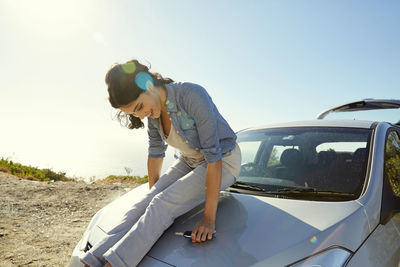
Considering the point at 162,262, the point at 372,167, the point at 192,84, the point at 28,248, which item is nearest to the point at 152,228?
the point at 162,262

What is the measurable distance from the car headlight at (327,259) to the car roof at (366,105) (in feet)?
8.37

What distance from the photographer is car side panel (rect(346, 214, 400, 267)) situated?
4.09ft

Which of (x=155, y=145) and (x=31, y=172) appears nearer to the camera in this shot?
(x=155, y=145)

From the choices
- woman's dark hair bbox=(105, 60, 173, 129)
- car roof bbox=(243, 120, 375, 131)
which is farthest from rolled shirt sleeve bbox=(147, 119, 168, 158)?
car roof bbox=(243, 120, 375, 131)

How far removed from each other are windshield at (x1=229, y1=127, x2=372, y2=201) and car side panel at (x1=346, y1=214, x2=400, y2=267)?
23cm

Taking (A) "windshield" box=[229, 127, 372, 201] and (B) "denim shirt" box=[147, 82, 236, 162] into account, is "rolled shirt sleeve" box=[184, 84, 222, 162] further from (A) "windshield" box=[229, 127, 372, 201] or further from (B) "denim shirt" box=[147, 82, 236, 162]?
(A) "windshield" box=[229, 127, 372, 201]

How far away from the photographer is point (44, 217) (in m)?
4.21

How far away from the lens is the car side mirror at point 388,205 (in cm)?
153

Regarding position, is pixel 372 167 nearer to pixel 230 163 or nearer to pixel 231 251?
pixel 230 163

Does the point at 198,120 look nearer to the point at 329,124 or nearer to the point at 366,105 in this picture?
the point at 329,124

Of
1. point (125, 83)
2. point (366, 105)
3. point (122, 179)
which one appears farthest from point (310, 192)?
point (122, 179)

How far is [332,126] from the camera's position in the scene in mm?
2242

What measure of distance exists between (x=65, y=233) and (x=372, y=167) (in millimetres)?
3626

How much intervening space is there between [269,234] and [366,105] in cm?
302
